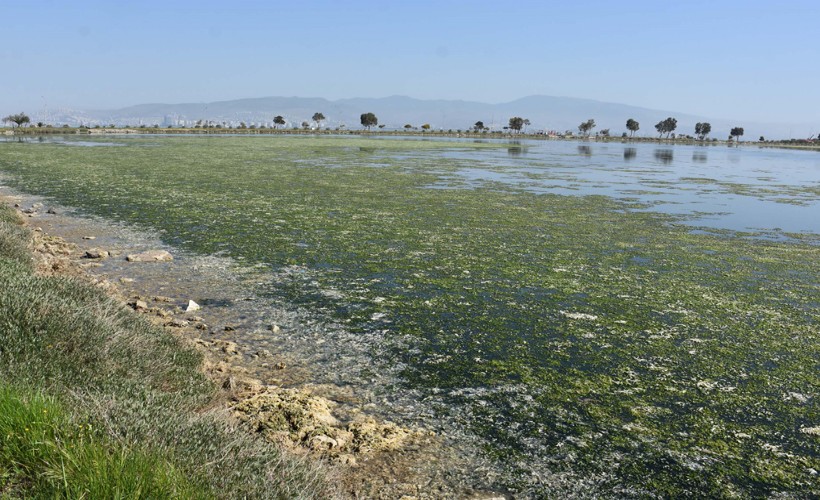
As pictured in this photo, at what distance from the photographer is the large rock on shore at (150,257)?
454 inches

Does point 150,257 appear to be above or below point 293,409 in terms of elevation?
above

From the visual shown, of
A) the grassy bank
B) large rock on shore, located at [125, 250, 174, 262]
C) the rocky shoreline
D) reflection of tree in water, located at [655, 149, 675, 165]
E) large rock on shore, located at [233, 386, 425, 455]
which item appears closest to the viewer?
the grassy bank

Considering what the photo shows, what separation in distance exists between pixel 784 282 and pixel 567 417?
783cm

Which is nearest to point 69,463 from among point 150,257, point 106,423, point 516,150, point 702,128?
point 106,423

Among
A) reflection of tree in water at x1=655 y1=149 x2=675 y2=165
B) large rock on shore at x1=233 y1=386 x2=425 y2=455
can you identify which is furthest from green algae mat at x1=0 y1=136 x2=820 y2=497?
reflection of tree in water at x1=655 y1=149 x2=675 y2=165

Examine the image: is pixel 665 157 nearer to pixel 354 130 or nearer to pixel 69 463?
pixel 69 463

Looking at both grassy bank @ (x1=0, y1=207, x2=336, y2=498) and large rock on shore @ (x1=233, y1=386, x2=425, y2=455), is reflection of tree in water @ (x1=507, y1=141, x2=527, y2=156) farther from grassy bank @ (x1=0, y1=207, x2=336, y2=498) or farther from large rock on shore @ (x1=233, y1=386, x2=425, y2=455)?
grassy bank @ (x1=0, y1=207, x2=336, y2=498)

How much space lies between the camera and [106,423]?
3723 mm

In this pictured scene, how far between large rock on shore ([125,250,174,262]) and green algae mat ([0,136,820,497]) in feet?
3.23

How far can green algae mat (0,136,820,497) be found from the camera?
5297mm

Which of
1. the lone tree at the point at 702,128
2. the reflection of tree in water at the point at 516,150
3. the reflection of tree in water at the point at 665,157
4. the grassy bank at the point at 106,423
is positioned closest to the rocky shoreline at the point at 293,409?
the grassy bank at the point at 106,423

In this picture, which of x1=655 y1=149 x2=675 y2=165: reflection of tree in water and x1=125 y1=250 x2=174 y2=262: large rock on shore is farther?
x1=655 y1=149 x2=675 y2=165: reflection of tree in water

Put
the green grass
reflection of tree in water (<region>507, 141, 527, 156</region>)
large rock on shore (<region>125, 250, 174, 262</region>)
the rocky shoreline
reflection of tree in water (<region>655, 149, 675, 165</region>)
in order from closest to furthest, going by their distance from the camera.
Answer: the green grass
the rocky shoreline
large rock on shore (<region>125, 250, 174, 262</region>)
reflection of tree in water (<region>655, 149, 675, 165</region>)
reflection of tree in water (<region>507, 141, 527, 156</region>)

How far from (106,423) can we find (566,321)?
666 centimetres
